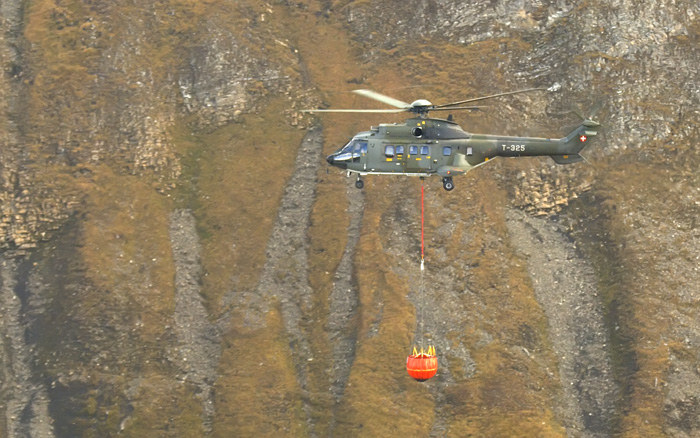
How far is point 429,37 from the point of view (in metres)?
108

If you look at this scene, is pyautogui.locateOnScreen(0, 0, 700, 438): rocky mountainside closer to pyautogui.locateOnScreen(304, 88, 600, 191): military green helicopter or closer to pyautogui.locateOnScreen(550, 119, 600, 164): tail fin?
pyautogui.locateOnScreen(304, 88, 600, 191): military green helicopter

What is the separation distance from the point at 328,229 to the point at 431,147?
100ft

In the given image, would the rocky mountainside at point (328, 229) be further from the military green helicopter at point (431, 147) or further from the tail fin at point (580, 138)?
the tail fin at point (580, 138)

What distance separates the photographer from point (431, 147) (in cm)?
6550

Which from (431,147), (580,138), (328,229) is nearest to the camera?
(431,147)

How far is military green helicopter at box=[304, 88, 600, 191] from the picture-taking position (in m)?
65.5

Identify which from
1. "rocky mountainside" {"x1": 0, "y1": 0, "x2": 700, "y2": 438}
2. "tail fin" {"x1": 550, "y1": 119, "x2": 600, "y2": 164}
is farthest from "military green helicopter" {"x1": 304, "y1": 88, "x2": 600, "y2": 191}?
"rocky mountainside" {"x1": 0, "y1": 0, "x2": 700, "y2": 438}

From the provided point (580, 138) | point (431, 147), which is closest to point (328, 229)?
point (431, 147)

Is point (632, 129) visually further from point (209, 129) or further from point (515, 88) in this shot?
point (209, 129)

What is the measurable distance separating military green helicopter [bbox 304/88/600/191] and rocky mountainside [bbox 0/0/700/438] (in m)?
4.02

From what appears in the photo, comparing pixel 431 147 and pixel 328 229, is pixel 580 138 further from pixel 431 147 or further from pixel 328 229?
pixel 328 229

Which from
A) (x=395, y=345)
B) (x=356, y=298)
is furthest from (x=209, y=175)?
(x=395, y=345)

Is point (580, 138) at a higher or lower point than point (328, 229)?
higher

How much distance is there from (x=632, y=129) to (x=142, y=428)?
52.8m
